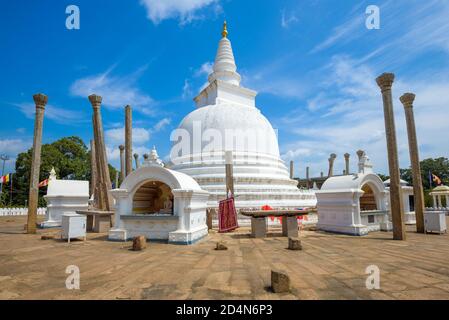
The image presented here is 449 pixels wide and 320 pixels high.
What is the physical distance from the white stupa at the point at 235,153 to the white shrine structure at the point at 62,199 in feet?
26.4

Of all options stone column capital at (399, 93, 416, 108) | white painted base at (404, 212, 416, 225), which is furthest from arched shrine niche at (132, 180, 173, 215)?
white painted base at (404, 212, 416, 225)

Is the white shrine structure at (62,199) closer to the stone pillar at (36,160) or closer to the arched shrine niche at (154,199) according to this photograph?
the stone pillar at (36,160)

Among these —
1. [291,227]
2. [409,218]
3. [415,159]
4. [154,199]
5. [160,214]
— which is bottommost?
[409,218]

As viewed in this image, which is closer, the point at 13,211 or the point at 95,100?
the point at 95,100

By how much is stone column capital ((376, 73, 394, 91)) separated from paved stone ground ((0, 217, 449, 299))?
7.45 m

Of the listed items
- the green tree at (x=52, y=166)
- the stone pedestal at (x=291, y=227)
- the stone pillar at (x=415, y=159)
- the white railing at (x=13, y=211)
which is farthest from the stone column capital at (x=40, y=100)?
the green tree at (x=52, y=166)

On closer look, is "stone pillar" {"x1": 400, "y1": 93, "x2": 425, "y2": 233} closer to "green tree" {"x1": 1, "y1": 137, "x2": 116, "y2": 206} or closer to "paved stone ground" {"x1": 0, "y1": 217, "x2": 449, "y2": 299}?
"paved stone ground" {"x1": 0, "y1": 217, "x2": 449, "y2": 299}

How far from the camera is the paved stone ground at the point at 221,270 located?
5215mm

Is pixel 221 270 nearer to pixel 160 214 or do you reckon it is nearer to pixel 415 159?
pixel 160 214

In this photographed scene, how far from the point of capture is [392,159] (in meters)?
13.0

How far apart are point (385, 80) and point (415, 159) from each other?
529cm

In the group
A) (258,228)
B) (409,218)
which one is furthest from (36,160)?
(409,218)
